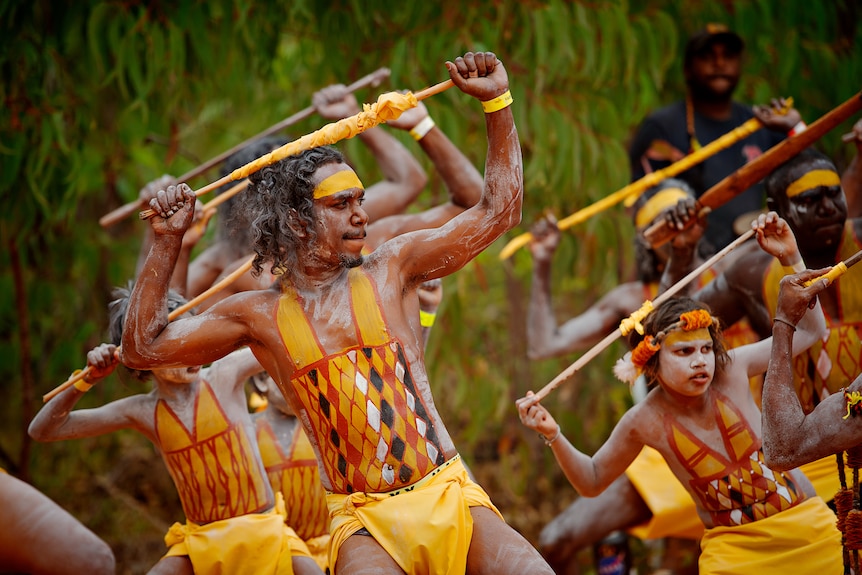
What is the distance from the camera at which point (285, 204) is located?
363 cm

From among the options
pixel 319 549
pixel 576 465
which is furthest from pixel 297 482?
pixel 576 465

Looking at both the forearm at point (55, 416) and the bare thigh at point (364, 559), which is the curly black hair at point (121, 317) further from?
the bare thigh at point (364, 559)

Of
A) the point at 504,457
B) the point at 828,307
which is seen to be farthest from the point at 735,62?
the point at 504,457

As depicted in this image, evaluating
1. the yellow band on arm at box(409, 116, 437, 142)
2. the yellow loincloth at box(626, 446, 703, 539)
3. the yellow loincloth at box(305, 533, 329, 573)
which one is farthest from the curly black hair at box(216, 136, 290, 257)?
the yellow loincloth at box(626, 446, 703, 539)

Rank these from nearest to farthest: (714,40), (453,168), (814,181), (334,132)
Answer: (334,132), (814,181), (453,168), (714,40)

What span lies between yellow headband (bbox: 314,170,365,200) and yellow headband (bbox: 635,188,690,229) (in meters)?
2.31

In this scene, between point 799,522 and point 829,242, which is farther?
point 829,242

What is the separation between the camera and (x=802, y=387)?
4473 mm

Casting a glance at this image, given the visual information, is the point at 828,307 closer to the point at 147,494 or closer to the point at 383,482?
the point at 383,482

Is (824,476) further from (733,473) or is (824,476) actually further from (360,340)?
(360,340)

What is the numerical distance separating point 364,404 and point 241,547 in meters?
1.16

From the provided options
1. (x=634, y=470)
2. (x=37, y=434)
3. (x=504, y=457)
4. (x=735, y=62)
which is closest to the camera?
(x=37, y=434)

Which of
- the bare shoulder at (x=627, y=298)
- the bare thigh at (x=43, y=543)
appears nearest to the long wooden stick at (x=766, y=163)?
the bare shoulder at (x=627, y=298)

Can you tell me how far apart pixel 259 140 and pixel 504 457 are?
10.6ft
